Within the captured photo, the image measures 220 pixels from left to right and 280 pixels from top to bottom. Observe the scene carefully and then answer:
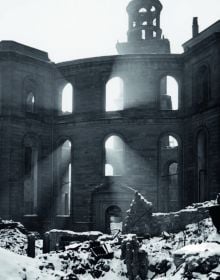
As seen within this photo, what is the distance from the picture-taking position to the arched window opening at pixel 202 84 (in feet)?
74.2

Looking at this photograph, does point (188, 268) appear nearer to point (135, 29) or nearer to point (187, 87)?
point (187, 87)

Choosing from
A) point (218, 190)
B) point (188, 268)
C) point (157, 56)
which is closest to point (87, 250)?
point (188, 268)

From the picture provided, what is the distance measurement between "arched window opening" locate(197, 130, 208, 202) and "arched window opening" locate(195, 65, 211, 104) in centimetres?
182

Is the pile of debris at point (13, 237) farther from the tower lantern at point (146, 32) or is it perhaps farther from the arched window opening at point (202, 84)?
the tower lantern at point (146, 32)

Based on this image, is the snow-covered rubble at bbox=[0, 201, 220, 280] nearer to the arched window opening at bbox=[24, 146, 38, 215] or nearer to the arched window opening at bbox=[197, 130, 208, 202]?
the arched window opening at bbox=[24, 146, 38, 215]

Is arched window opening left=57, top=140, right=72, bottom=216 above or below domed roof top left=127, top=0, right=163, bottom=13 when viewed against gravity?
below

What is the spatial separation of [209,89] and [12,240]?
12.0 metres

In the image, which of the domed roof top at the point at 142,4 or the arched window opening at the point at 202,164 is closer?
the arched window opening at the point at 202,164

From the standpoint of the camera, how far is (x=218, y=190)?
20391 mm

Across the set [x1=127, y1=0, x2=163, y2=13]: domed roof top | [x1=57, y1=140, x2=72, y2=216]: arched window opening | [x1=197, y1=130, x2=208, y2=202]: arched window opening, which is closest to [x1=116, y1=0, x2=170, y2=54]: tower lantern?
[x1=127, y1=0, x2=163, y2=13]: domed roof top

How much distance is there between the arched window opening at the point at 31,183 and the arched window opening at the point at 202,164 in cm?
904

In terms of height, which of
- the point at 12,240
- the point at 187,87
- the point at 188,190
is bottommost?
the point at 12,240

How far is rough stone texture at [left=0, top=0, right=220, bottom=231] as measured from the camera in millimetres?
22828

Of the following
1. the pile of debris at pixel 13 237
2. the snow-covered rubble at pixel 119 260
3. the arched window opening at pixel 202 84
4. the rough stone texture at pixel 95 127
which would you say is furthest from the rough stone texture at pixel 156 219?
the arched window opening at pixel 202 84
